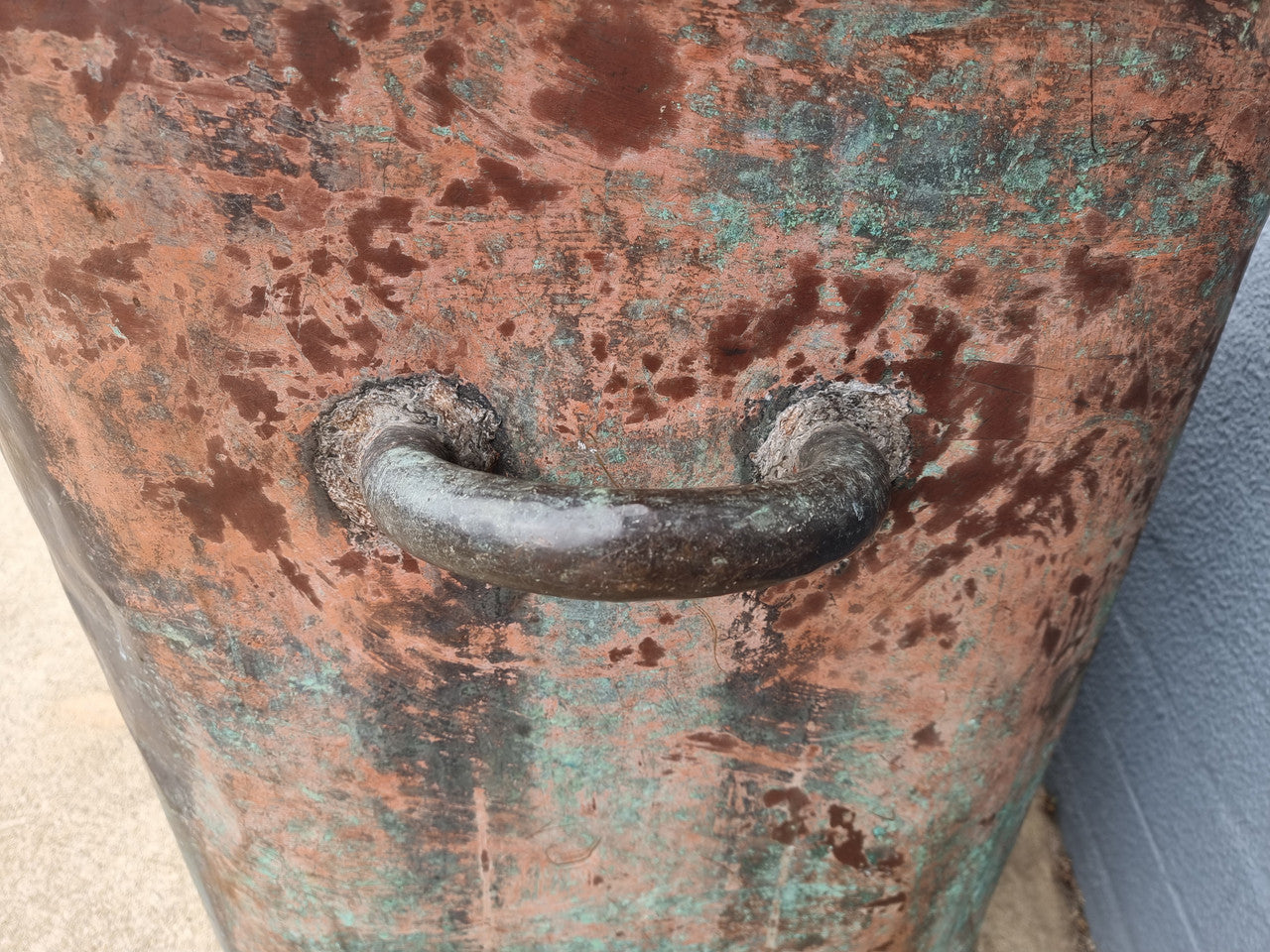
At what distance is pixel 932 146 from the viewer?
0.46 meters

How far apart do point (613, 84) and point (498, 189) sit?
70mm

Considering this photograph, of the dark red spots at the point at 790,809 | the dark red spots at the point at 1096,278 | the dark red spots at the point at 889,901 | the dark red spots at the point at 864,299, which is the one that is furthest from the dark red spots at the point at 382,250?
the dark red spots at the point at 889,901

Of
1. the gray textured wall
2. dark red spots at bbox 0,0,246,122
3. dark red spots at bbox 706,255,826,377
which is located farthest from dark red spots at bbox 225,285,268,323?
the gray textured wall

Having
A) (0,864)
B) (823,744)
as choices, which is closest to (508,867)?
(823,744)

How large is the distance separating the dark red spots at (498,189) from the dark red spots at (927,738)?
44cm

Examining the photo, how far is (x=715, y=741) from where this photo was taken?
27.0 inches

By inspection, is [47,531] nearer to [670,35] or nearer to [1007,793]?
[670,35]

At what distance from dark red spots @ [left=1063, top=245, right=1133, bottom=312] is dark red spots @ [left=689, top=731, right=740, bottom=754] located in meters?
0.35

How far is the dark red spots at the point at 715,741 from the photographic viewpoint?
2.24 feet

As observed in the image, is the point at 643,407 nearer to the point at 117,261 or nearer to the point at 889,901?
the point at 117,261

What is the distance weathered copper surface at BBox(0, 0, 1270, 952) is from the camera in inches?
17.5

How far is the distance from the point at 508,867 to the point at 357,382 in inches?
16.0

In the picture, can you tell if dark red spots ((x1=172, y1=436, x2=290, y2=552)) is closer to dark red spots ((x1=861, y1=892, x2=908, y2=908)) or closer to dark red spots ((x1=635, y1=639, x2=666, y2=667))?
dark red spots ((x1=635, y1=639, x2=666, y2=667))

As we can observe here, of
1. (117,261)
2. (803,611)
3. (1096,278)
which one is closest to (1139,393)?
(1096,278)
